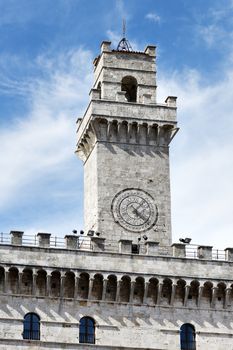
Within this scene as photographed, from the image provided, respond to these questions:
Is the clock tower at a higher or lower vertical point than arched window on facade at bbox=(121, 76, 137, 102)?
lower

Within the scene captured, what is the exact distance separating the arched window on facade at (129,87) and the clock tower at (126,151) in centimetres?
9

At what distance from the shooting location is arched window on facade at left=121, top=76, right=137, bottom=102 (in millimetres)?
64500

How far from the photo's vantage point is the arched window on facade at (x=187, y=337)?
55562 millimetres

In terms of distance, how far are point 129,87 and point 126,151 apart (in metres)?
6.23

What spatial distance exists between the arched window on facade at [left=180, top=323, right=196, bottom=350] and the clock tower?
5813 mm

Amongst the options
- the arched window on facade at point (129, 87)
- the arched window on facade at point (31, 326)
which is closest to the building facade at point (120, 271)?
the arched window on facade at point (31, 326)

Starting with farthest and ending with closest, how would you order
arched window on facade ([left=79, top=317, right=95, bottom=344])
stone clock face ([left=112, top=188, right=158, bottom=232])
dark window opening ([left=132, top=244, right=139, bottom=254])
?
stone clock face ([left=112, top=188, right=158, bottom=232]), dark window opening ([left=132, top=244, right=139, bottom=254]), arched window on facade ([left=79, top=317, right=95, bottom=344])

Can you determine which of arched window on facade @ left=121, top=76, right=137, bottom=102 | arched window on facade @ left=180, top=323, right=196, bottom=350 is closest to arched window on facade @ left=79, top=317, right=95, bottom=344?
arched window on facade @ left=180, top=323, right=196, bottom=350

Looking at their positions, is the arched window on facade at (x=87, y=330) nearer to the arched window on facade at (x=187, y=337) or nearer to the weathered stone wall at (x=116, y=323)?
the weathered stone wall at (x=116, y=323)

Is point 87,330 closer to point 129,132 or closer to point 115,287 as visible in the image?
point 115,287

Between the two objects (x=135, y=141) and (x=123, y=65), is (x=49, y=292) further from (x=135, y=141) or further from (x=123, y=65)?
(x=123, y=65)

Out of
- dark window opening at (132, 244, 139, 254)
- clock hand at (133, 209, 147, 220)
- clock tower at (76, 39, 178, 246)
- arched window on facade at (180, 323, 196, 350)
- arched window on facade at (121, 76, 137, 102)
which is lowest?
arched window on facade at (180, 323, 196, 350)

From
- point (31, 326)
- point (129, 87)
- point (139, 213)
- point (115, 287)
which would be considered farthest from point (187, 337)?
point (129, 87)

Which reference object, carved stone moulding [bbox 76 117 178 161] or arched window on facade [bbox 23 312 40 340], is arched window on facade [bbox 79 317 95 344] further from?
carved stone moulding [bbox 76 117 178 161]
